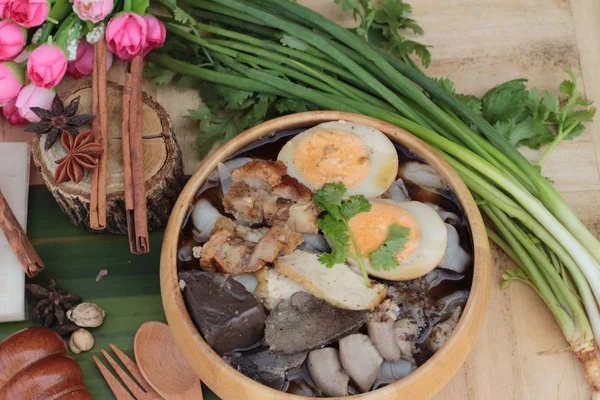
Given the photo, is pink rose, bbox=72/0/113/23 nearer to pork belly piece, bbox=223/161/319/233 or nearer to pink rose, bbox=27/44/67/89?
pink rose, bbox=27/44/67/89

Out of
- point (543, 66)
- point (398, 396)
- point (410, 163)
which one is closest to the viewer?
point (398, 396)

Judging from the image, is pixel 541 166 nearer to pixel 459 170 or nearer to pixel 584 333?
pixel 459 170

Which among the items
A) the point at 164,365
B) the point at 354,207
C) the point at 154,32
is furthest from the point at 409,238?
the point at 154,32

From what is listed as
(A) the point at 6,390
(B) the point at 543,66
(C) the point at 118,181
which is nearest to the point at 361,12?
(B) the point at 543,66

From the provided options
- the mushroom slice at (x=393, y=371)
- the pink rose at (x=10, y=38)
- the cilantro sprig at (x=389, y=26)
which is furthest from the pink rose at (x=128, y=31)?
the mushroom slice at (x=393, y=371)

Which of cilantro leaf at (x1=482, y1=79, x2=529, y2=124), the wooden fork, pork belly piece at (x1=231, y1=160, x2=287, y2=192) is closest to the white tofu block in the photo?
the wooden fork
